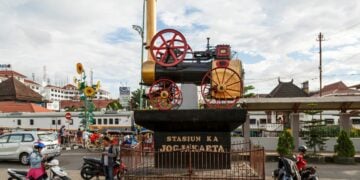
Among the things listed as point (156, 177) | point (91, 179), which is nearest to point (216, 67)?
point (156, 177)

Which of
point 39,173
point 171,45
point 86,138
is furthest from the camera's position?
point 86,138

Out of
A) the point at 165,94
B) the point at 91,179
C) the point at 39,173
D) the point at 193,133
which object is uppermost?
the point at 165,94

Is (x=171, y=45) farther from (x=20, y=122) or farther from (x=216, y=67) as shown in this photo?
(x=20, y=122)

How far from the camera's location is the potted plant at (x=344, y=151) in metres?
18.3

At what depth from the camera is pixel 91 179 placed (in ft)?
41.7

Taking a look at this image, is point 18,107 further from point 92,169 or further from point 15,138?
point 92,169

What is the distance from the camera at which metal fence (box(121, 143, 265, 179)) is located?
32.8 ft

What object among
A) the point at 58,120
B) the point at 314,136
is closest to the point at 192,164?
the point at 314,136

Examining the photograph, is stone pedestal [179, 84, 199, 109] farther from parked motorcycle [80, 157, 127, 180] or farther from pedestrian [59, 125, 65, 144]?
pedestrian [59, 125, 65, 144]

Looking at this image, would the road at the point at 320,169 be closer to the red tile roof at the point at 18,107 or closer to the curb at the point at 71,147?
the curb at the point at 71,147

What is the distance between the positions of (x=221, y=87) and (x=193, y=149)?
2.02 m

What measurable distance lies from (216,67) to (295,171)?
3.91 m

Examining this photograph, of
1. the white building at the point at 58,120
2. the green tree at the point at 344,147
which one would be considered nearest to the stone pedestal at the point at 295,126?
the green tree at the point at 344,147

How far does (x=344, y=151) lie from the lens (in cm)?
1845
